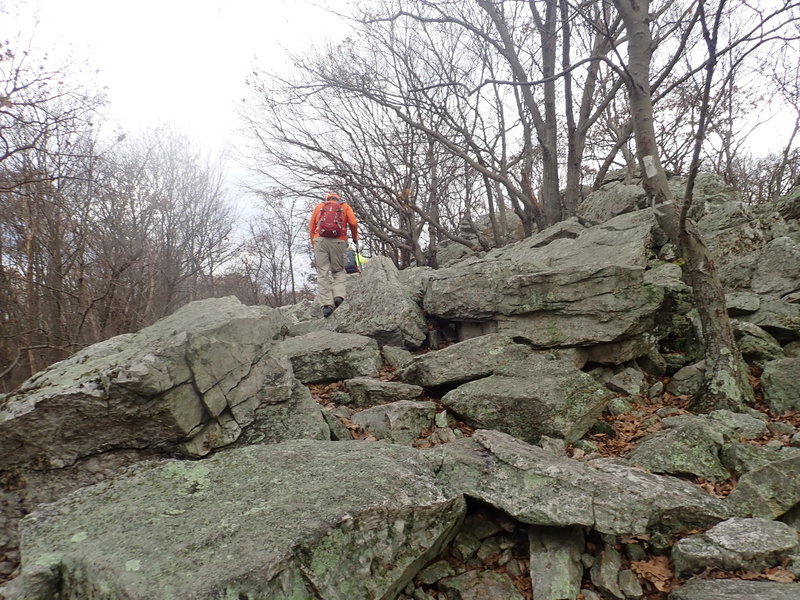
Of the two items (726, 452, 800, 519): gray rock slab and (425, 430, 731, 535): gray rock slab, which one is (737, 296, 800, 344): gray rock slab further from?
(425, 430, 731, 535): gray rock slab

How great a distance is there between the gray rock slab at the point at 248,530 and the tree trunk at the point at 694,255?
355 centimetres

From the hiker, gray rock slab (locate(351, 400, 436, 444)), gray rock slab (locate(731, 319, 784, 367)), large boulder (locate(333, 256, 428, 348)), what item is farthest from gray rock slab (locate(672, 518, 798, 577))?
the hiker

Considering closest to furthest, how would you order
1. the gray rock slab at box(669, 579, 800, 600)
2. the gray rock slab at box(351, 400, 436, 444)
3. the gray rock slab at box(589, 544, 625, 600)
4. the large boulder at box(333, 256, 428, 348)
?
the gray rock slab at box(669, 579, 800, 600) < the gray rock slab at box(589, 544, 625, 600) < the gray rock slab at box(351, 400, 436, 444) < the large boulder at box(333, 256, 428, 348)

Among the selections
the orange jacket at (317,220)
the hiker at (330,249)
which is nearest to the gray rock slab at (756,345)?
the hiker at (330,249)

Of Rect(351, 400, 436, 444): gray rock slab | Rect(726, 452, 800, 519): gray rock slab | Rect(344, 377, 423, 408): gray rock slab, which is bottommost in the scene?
Rect(726, 452, 800, 519): gray rock slab

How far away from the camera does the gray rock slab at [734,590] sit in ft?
7.43

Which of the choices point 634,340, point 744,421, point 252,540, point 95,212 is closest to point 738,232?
point 634,340

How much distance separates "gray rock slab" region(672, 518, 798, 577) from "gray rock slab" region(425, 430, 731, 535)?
16 cm

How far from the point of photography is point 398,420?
4504mm

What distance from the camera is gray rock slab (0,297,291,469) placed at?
3375 mm

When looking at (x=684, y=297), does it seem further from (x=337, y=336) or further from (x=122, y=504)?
(x=122, y=504)

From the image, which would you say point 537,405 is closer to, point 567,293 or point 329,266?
point 567,293

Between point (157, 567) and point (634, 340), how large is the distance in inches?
214

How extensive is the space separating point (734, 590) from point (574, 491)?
913 millimetres
